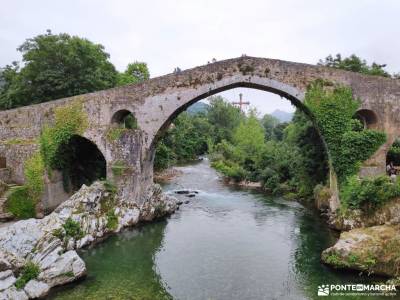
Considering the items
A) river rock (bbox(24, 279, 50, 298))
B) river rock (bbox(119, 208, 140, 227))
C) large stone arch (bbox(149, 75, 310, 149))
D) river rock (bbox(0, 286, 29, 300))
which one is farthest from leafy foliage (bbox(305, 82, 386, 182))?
river rock (bbox(0, 286, 29, 300))

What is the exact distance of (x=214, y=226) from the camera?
1599 cm

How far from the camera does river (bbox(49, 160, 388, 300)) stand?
33.9 ft

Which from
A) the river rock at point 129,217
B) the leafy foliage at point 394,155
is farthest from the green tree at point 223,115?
the river rock at point 129,217

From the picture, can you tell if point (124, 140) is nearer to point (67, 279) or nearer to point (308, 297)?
point (67, 279)

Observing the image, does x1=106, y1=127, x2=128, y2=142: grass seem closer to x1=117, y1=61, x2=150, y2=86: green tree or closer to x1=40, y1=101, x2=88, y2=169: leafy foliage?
x1=40, y1=101, x2=88, y2=169: leafy foliage

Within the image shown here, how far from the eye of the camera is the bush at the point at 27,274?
996 cm

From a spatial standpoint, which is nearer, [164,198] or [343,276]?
[343,276]

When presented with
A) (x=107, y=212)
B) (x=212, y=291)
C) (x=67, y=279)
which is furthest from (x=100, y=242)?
(x=212, y=291)

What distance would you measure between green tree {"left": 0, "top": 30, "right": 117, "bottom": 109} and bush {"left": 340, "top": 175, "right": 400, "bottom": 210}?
15.1 m

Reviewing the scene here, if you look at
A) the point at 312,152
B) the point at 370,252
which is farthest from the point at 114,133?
the point at 370,252

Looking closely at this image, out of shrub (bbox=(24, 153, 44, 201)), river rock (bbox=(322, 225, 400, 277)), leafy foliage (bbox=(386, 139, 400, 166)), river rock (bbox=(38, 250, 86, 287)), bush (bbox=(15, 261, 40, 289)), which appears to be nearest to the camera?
bush (bbox=(15, 261, 40, 289))

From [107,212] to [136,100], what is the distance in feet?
15.6

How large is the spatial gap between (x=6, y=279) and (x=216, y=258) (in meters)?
5.92

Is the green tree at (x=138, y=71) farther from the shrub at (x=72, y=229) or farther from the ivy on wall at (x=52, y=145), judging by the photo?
the shrub at (x=72, y=229)
